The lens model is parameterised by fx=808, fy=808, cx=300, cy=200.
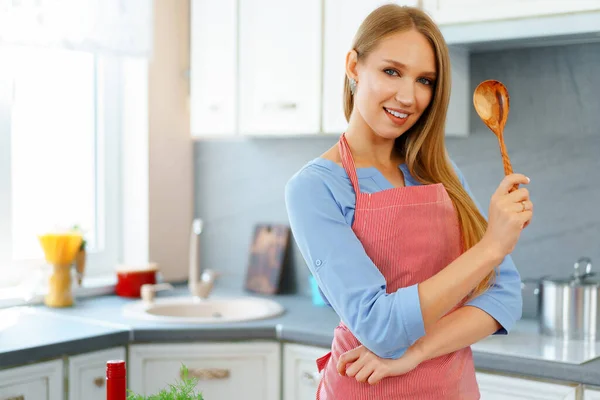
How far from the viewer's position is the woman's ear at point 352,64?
147cm

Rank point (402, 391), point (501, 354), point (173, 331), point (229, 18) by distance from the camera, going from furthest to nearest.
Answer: point (229, 18) → point (173, 331) → point (501, 354) → point (402, 391)

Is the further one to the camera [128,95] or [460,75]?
[128,95]

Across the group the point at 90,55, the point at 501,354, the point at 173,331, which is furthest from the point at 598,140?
the point at 90,55

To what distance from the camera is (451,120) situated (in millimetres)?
2553

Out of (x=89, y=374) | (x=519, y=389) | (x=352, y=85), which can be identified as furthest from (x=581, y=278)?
(x=89, y=374)

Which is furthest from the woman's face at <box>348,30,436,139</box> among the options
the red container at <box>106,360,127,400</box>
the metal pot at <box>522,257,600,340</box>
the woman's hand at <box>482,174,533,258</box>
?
the metal pot at <box>522,257,600,340</box>

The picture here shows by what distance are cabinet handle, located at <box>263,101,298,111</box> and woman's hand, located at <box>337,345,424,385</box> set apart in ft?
4.78

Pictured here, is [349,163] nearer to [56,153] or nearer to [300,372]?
[300,372]

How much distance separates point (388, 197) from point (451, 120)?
1157 mm

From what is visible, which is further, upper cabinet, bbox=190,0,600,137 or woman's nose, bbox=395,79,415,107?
upper cabinet, bbox=190,0,600,137

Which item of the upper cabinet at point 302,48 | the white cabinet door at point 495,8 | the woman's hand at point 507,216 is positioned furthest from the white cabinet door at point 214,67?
the woman's hand at point 507,216

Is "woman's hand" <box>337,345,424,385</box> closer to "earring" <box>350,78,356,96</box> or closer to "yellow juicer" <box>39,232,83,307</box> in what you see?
"earring" <box>350,78,356,96</box>

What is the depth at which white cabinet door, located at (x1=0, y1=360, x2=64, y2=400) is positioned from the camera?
81.5 inches

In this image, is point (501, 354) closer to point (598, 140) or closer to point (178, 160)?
point (598, 140)
